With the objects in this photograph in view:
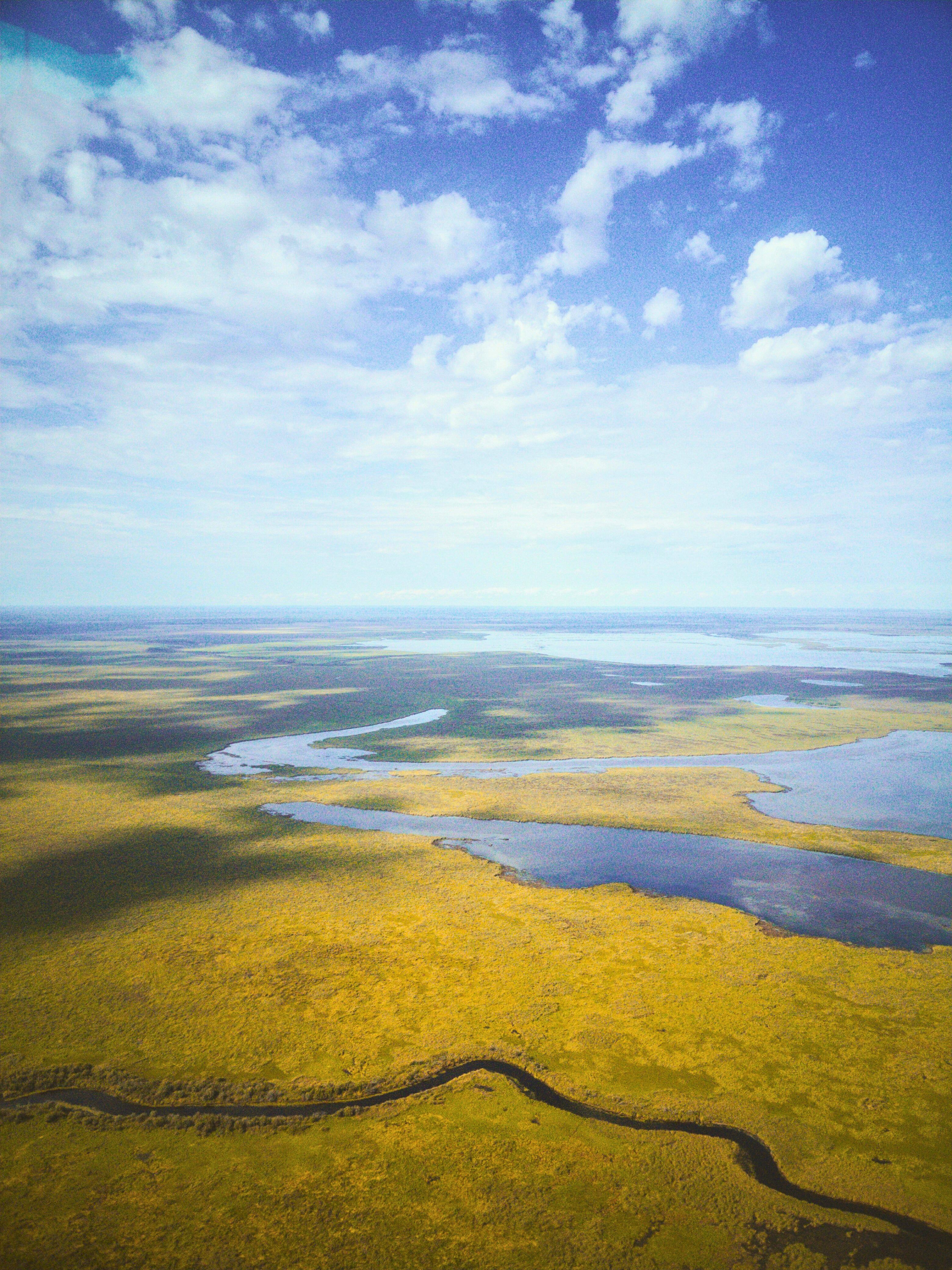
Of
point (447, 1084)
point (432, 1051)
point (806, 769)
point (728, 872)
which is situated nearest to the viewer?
point (447, 1084)

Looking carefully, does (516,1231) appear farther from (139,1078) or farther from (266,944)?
(266,944)

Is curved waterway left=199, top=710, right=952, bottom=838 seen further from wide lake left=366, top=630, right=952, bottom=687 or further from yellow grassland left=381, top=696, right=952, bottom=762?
wide lake left=366, top=630, right=952, bottom=687

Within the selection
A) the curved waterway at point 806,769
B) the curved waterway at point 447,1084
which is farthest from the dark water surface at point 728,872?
the curved waterway at point 447,1084

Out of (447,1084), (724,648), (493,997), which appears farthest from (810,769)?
(724,648)

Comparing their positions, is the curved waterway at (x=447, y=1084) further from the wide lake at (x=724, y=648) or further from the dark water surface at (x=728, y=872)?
the wide lake at (x=724, y=648)

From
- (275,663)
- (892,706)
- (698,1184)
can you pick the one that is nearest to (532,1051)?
(698,1184)

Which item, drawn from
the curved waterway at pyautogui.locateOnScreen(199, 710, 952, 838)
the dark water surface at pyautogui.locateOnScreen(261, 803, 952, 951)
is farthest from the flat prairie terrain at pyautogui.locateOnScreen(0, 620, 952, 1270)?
the curved waterway at pyautogui.locateOnScreen(199, 710, 952, 838)

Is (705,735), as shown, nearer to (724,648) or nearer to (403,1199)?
(403,1199)
